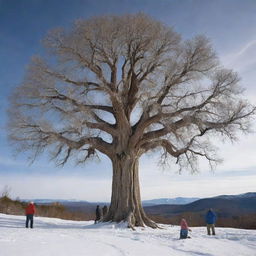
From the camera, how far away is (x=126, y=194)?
18.3 metres

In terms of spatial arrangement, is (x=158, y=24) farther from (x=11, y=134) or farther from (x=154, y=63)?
(x=11, y=134)

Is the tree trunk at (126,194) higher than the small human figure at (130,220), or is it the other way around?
the tree trunk at (126,194)

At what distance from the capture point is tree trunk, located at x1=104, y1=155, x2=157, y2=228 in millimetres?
17938

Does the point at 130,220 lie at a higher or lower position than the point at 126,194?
lower

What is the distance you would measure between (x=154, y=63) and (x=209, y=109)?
4.23 m

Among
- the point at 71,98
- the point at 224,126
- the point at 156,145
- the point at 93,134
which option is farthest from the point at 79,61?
the point at 224,126

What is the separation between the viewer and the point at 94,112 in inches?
731

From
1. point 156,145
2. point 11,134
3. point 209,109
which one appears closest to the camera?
point 11,134

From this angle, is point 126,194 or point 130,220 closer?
point 130,220

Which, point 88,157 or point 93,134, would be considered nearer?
point 93,134

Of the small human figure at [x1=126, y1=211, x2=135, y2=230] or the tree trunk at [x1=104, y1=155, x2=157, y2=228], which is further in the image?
the tree trunk at [x1=104, y1=155, x2=157, y2=228]

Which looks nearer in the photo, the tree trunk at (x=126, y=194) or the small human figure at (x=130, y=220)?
the small human figure at (x=130, y=220)

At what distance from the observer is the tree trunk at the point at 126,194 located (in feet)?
58.9

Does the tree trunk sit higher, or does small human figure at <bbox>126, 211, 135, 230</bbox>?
the tree trunk
